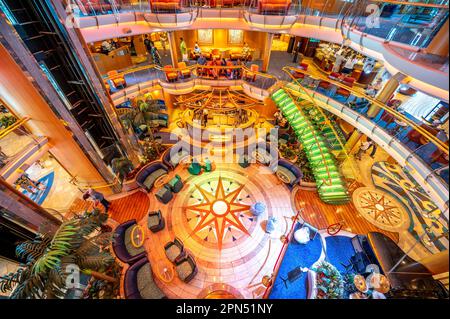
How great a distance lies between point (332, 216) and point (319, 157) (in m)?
3.40

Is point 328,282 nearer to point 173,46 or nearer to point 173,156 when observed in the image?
point 173,156

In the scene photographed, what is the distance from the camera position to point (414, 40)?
7219mm

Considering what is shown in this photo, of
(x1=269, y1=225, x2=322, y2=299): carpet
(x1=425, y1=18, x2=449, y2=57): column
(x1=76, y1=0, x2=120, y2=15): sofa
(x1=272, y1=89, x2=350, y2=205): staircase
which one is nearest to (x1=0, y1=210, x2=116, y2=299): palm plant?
(x1=269, y1=225, x2=322, y2=299): carpet

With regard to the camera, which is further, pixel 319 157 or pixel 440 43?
pixel 319 157

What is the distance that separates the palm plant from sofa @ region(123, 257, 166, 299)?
1238 mm

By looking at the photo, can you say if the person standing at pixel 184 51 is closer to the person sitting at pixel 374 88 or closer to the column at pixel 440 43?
the person sitting at pixel 374 88

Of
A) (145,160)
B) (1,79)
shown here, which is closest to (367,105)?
(145,160)

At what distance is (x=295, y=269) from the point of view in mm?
8117

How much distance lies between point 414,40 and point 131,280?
14.3 metres

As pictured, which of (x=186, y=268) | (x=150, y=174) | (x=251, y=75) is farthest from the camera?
(x=251, y=75)

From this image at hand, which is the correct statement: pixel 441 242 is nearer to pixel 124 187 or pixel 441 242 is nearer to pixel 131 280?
pixel 131 280

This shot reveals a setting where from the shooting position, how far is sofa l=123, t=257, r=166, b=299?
23.7 feet

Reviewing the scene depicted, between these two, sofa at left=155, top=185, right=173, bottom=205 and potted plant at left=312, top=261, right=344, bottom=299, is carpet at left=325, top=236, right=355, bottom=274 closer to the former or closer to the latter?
potted plant at left=312, top=261, right=344, bottom=299

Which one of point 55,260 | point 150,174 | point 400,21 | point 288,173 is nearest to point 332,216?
point 288,173
